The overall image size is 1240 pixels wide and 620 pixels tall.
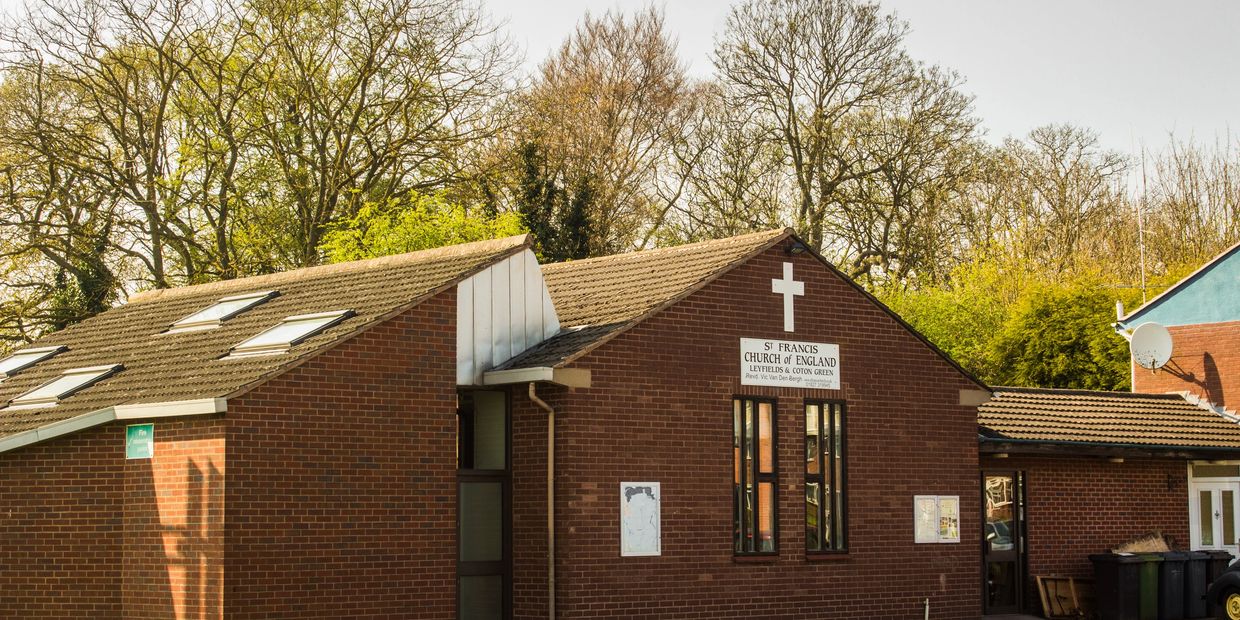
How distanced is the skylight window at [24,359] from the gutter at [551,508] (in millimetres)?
7845

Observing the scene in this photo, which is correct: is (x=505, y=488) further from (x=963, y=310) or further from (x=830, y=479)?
(x=963, y=310)

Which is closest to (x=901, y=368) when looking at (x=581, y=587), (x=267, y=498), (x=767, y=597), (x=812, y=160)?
(x=767, y=597)

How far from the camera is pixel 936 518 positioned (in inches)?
803

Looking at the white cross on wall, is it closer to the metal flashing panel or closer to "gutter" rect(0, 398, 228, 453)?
the metal flashing panel

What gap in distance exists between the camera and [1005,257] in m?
41.1

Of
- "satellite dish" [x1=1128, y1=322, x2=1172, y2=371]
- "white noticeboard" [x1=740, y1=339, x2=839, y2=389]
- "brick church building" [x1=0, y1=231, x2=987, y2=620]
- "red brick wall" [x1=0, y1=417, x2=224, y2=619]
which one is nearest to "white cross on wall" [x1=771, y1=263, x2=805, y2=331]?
"brick church building" [x1=0, y1=231, x2=987, y2=620]

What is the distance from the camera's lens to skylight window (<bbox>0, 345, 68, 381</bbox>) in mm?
20703

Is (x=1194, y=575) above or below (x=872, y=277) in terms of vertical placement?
below

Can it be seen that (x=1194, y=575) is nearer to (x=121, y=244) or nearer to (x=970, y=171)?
(x=970, y=171)

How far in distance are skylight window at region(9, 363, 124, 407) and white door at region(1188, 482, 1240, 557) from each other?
15849 millimetres

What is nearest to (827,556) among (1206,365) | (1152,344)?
(1152,344)

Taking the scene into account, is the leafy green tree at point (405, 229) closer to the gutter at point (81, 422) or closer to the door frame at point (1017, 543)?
the door frame at point (1017, 543)

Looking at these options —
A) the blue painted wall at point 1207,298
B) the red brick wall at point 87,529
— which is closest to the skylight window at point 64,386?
the red brick wall at point 87,529

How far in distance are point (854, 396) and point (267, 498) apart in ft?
25.2
